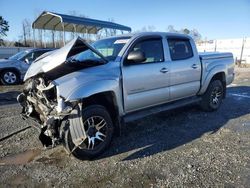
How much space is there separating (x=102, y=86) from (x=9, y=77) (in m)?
9.40

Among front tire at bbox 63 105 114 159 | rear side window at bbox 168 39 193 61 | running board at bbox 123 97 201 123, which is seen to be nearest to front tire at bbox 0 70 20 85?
rear side window at bbox 168 39 193 61

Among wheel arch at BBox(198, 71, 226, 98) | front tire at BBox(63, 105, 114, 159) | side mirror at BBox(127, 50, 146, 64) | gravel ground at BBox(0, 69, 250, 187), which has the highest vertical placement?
side mirror at BBox(127, 50, 146, 64)

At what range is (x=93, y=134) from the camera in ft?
14.0

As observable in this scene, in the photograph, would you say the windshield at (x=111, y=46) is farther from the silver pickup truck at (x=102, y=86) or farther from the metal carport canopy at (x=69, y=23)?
the metal carport canopy at (x=69, y=23)

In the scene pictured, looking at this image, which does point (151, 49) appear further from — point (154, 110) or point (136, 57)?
point (154, 110)

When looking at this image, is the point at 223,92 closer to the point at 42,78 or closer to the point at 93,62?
the point at 93,62

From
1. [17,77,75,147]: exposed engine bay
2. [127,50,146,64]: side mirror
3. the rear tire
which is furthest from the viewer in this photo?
the rear tire

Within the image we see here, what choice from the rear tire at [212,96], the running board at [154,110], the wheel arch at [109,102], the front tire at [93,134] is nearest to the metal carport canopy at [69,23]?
the rear tire at [212,96]

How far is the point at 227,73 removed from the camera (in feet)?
23.9

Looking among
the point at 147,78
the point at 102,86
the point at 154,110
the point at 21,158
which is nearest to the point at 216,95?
the point at 154,110

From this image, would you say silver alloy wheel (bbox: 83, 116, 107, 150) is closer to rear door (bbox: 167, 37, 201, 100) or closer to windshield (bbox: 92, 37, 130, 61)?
windshield (bbox: 92, 37, 130, 61)

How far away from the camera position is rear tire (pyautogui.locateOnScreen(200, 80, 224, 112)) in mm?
6832

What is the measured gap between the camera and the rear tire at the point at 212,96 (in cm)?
683

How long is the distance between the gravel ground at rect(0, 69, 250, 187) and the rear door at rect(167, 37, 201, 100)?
762mm
